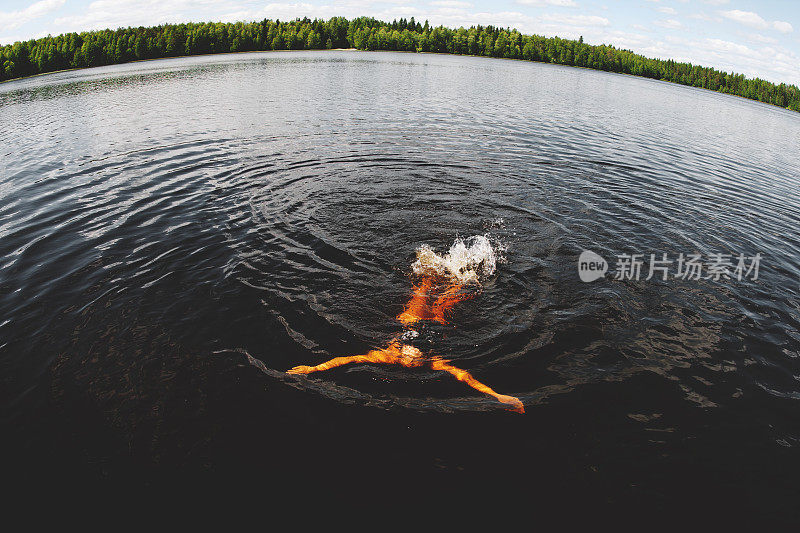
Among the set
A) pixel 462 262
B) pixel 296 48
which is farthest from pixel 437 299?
pixel 296 48

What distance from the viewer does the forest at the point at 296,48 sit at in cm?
11912

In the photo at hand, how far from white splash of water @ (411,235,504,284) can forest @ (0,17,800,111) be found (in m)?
144

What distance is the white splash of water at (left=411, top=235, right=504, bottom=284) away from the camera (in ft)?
38.4

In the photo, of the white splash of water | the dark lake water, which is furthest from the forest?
the white splash of water

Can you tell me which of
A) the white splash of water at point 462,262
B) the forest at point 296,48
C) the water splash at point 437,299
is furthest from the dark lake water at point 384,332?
the forest at point 296,48

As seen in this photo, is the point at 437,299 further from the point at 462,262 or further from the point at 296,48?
the point at 296,48

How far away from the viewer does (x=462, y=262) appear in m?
12.1

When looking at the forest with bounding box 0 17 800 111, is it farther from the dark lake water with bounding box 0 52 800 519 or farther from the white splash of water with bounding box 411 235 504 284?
the white splash of water with bounding box 411 235 504 284

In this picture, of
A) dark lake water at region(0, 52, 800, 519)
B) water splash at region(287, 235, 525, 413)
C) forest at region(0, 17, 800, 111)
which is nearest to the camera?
dark lake water at region(0, 52, 800, 519)

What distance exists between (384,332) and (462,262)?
13.0 feet

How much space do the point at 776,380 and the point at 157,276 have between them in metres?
16.2

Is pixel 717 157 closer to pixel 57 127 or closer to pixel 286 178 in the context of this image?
pixel 286 178

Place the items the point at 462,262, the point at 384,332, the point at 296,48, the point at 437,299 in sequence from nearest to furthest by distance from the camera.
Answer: the point at 384,332
the point at 437,299
the point at 462,262
the point at 296,48

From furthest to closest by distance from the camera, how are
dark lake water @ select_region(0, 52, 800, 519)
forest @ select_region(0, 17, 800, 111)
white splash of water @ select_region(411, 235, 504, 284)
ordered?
forest @ select_region(0, 17, 800, 111) < white splash of water @ select_region(411, 235, 504, 284) < dark lake water @ select_region(0, 52, 800, 519)
